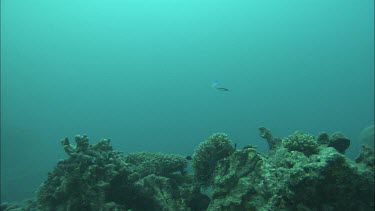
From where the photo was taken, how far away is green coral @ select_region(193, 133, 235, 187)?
7.14 meters

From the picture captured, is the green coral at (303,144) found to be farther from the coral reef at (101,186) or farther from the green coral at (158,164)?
the green coral at (158,164)

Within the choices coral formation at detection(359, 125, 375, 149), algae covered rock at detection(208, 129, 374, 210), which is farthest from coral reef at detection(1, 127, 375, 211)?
coral formation at detection(359, 125, 375, 149)

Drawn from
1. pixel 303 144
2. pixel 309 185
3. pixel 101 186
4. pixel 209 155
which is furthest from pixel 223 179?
pixel 101 186

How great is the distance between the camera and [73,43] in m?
176

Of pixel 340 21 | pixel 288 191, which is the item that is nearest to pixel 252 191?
pixel 288 191

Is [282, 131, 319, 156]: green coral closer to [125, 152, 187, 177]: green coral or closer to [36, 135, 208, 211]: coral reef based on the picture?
[36, 135, 208, 211]: coral reef

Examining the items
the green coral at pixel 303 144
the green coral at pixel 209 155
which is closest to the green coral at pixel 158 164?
the green coral at pixel 209 155

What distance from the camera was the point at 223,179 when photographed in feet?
19.0

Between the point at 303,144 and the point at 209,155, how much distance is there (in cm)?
198

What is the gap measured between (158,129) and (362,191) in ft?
414

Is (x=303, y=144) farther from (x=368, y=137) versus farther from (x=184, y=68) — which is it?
(x=184, y=68)

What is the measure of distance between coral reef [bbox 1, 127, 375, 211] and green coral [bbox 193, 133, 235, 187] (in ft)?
0.07

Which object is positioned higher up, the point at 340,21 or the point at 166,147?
the point at 340,21

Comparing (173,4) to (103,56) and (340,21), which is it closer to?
(103,56)
